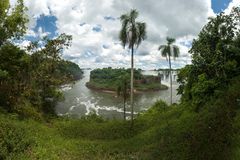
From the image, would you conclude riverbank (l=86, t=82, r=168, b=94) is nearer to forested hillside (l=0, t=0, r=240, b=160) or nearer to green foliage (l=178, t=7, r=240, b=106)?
forested hillside (l=0, t=0, r=240, b=160)

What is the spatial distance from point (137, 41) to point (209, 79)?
20.6 ft

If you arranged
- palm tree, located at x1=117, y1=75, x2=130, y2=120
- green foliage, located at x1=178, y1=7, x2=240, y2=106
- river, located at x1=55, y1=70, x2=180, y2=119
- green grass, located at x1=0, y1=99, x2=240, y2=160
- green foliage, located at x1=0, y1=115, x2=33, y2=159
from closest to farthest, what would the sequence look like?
green foliage, located at x1=0, y1=115, x2=33, y2=159 < green grass, located at x1=0, y1=99, x2=240, y2=160 < green foliage, located at x1=178, y1=7, x2=240, y2=106 < palm tree, located at x1=117, y1=75, x2=130, y2=120 < river, located at x1=55, y1=70, x2=180, y2=119

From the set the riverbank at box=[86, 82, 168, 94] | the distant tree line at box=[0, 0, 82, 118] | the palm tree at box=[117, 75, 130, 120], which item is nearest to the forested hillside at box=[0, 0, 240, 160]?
the distant tree line at box=[0, 0, 82, 118]


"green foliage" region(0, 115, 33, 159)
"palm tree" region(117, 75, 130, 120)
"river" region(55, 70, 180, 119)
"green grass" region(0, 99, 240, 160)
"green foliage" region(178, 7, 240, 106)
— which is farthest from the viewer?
"river" region(55, 70, 180, 119)

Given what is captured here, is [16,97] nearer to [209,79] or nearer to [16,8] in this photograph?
[16,8]

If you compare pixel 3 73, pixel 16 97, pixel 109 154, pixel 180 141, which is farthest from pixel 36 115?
pixel 180 141

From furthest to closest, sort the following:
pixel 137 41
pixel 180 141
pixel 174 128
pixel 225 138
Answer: pixel 137 41
pixel 174 128
pixel 180 141
pixel 225 138

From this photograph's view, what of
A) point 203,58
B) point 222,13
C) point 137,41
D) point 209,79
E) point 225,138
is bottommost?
point 225,138

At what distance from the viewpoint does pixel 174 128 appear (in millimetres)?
17266

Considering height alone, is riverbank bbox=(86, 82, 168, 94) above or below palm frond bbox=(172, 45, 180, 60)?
below

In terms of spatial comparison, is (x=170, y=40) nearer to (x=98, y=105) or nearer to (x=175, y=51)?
(x=175, y=51)

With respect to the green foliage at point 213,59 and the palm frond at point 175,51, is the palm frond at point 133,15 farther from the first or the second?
the palm frond at point 175,51

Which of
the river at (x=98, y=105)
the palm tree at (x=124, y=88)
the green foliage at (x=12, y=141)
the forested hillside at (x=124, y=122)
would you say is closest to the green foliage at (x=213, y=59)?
the forested hillside at (x=124, y=122)

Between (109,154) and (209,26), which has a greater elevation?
(209,26)
